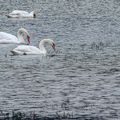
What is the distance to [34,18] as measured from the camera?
166ft

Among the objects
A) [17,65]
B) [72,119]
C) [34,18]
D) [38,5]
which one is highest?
[38,5]

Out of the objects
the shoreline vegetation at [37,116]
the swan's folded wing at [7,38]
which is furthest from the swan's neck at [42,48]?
the shoreline vegetation at [37,116]

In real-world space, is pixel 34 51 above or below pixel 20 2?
below

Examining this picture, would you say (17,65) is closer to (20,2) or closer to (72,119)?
(72,119)

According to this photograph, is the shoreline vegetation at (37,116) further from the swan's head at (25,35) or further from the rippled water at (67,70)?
the swan's head at (25,35)

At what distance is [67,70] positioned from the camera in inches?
1043

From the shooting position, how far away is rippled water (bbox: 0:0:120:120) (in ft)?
65.5

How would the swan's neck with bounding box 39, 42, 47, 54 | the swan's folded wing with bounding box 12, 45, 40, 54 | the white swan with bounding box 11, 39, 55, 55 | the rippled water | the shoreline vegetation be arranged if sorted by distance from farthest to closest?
the swan's neck with bounding box 39, 42, 47, 54, the swan's folded wing with bounding box 12, 45, 40, 54, the white swan with bounding box 11, 39, 55, 55, the rippled water, the shoreline vegetation

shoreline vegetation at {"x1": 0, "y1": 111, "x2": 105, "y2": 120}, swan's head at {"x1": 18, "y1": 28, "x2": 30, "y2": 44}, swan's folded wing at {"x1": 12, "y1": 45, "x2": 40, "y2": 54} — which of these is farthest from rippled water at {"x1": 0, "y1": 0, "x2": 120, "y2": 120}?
swan's folded wing at {"x1": 12, "y1": 45, "x2": 40, "y2": 54}

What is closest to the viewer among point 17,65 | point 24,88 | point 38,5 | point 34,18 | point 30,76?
point 24,88

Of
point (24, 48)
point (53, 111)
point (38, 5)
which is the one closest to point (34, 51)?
point (24, 48)

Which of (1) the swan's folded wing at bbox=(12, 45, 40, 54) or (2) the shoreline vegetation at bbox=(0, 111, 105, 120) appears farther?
(1) the swan's folded wing at bbox=(12, 45, 40, 54)

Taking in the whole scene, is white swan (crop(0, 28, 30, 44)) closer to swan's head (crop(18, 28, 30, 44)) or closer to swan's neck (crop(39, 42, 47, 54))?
swan's head (crop(18, 28, 30, 44))

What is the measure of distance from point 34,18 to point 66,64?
22.8 m
